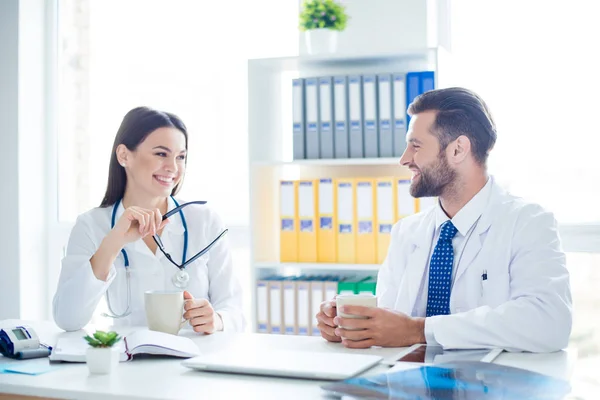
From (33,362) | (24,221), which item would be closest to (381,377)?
(33,362)

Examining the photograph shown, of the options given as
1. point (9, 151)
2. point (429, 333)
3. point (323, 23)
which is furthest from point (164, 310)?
point (9, 151)

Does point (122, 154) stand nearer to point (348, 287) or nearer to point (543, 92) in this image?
point (348, 287)

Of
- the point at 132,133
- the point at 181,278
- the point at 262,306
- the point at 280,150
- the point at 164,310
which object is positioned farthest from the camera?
the point at 280,150

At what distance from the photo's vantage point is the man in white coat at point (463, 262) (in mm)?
1597

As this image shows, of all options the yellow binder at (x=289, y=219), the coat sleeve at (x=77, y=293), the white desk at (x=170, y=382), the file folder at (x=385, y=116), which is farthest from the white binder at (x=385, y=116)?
the white desk at (x=170, y=382)

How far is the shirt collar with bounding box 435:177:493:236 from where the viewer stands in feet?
6.45

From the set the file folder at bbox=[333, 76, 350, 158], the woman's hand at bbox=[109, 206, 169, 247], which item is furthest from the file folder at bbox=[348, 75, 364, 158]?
the woman's hand at bbox=[109, 206, 169, 247]

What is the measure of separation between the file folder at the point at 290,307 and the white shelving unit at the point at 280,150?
0.09 m

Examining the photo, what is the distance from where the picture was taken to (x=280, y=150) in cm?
329

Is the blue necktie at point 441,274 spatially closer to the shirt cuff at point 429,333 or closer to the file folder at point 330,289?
the shirt cuff at point 429,333

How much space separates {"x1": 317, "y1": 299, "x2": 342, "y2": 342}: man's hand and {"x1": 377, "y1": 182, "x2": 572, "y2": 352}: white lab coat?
23 cm

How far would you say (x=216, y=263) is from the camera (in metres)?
2.34

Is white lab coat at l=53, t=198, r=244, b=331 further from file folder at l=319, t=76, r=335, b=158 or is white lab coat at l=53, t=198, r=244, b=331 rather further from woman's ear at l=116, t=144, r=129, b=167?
file folder at l=319, t=76, r=335, b=158

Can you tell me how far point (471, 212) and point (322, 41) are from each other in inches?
52.9
